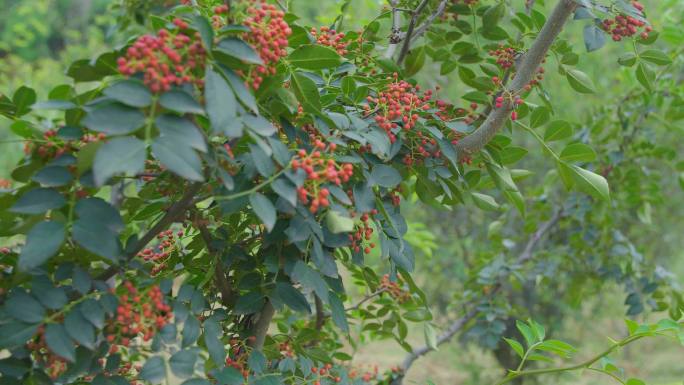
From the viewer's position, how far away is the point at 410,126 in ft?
3.69

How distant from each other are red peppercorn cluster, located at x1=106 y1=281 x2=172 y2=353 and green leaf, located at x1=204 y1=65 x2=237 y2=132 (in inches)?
10.4

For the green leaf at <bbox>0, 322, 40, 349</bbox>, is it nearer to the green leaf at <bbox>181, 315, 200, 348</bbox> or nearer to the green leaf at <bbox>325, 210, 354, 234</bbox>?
the green leaf at <bbox>181, 315, 200, 348</bbox>

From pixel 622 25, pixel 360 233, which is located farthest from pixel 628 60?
pixel 360 233

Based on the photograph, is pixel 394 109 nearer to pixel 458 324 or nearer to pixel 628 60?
pixel 628 60

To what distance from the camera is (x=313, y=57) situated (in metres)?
1.03

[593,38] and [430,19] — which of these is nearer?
[593,38]

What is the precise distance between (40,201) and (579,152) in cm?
91

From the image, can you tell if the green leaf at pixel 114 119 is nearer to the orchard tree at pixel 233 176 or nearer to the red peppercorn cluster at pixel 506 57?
the orchard tree at pixel 233 176

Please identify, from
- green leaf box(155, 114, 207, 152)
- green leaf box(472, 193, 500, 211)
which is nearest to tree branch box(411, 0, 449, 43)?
green leaf box(472, 193, 500, 211)

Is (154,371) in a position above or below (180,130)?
below

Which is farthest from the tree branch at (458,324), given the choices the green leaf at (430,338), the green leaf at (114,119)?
the green leaf at (114,119)

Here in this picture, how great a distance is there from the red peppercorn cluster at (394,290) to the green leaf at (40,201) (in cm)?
85

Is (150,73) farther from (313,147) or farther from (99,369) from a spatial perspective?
(99,369)

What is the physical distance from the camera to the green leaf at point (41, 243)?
2.52 ft
